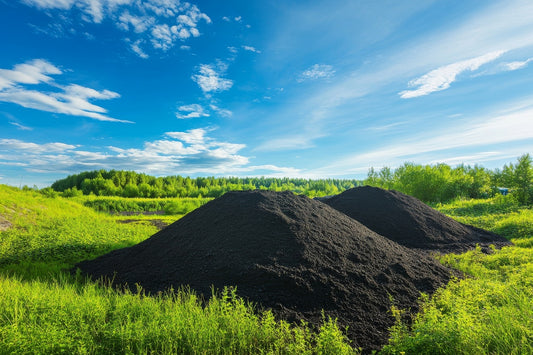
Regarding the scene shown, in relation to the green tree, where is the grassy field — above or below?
below

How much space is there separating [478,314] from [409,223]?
21.4 feet

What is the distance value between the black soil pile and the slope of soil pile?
9.77 feet

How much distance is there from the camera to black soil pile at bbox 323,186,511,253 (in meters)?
8.53

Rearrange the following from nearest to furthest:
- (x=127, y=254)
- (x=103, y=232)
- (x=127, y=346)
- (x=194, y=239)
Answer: (x=127, y=346) < (x=194, y=239) < (x=127, y=254) < (x=103, y=232)

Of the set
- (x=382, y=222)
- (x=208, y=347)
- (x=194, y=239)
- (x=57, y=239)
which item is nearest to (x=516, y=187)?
(x=382, y=222)

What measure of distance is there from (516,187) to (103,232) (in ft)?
73.3

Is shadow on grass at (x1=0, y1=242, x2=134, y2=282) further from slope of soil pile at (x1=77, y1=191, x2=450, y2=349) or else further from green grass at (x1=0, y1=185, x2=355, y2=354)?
green grass at (x1=0, y1=185, x2=355, y2=354)

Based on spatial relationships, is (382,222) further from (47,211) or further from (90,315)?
(47,211)

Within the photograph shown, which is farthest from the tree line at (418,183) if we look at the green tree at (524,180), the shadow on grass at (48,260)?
the shadow on grass at (48,260)

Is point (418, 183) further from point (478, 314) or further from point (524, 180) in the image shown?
point (478, 314)

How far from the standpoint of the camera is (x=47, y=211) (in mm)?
11328

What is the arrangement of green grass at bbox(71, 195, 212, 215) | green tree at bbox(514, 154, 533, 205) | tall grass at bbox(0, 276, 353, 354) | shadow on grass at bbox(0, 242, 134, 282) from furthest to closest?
green grass at bbox(71, 195, 212, 215), green tree at bbox(514, 154, 533, 205), shadow on grass at bbox(0, 242, 134, 282), tall grass at bbox(0, 276, 353, 354)

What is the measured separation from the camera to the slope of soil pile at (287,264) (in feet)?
12.0

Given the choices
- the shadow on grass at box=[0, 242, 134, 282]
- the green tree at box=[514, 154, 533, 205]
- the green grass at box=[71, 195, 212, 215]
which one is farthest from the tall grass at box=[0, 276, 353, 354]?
the green tree at box=[514, 154, 533, 205]
